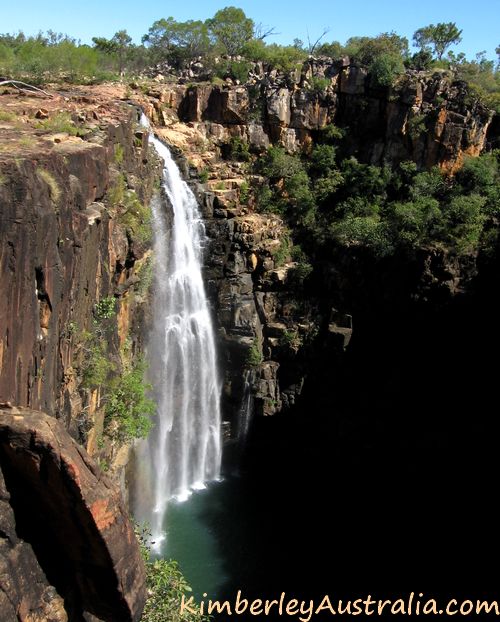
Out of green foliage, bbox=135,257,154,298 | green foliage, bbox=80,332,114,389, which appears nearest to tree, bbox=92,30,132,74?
green foliage, bbox=135,257,154,298

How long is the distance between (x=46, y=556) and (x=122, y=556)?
1043 mm

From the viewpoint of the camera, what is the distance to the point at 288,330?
25.0 metres

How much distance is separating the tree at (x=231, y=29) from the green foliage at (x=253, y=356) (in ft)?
57.2

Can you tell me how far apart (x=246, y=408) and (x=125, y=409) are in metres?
9.72

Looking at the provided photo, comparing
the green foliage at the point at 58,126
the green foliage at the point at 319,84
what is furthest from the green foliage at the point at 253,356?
the green foliage at the point at 319,84

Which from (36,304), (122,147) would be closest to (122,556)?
(36,304)

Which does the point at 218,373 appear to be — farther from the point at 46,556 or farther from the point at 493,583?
the point at 46,556

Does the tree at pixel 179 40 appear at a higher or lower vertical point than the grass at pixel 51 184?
higher

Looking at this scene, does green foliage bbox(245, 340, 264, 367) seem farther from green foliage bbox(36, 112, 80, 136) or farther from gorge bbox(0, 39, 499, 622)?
green foliage bbox(36, 112, 80, 136)

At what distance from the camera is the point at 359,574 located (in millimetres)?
19219

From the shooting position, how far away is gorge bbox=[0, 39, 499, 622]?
16859mm

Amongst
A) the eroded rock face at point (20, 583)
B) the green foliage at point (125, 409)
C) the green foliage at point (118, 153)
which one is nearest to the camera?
the eroded rock face at point (20, 583)

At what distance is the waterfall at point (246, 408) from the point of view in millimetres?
24344

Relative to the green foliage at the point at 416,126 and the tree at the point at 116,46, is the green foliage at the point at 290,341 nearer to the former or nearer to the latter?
the green foliage at the point at 416,126
